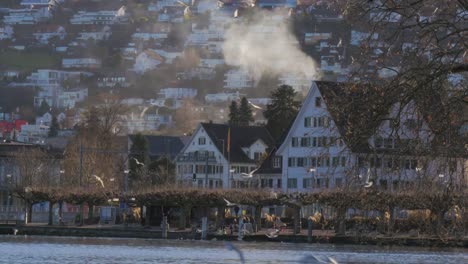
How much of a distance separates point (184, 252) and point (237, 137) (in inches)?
2835

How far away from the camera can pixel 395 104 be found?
23781 mm

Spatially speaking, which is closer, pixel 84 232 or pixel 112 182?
pixel 84 232

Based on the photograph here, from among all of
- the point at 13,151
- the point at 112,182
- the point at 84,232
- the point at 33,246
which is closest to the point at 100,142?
the point at 13,151

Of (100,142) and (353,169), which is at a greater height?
(100,142)

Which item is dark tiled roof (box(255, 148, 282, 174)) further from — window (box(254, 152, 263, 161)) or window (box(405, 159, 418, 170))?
window (box(405, 159, 418, 170))

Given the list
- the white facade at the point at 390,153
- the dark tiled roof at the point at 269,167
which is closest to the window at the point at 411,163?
the white facade at the point at 390,153

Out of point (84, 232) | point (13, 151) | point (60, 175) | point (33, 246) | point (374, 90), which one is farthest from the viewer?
point (13, 151)

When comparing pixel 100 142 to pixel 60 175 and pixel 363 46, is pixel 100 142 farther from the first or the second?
pixel 363 46

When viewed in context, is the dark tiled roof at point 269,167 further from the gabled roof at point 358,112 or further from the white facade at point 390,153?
the gabled roof at point 358,112

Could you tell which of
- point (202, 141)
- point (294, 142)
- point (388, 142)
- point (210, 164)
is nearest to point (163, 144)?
point (202, 141)

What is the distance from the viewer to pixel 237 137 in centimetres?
14138

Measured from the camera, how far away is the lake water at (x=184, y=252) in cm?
6272

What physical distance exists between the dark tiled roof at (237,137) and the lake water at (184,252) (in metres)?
54.9

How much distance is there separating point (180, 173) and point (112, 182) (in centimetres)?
1652
